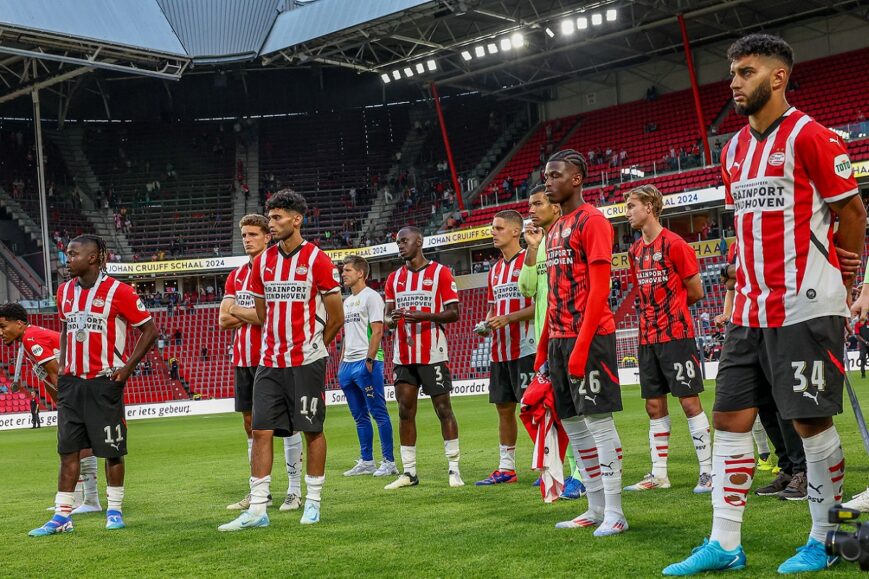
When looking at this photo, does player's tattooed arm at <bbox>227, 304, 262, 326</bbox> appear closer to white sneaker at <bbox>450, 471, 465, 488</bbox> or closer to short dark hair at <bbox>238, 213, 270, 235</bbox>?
short dark hair at <bbox>238, 213, 270, 235</bbox>

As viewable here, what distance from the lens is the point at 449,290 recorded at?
8695 mm

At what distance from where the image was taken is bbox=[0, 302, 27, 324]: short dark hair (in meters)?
7.85

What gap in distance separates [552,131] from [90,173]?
21.7 meters

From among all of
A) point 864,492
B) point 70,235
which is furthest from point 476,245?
point 864,492

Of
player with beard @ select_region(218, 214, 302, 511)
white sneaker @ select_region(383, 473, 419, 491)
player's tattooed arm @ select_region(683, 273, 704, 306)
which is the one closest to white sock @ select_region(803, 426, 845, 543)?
player's tattooed arm @ select_region(683, 273, 704, 306)

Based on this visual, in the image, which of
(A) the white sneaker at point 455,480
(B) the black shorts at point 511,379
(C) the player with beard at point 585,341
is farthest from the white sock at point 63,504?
(C) the player with beard at point 585,341

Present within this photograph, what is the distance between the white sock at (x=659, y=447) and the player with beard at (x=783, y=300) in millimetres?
2872

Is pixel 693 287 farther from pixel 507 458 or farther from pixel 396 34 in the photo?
pixel 396 34

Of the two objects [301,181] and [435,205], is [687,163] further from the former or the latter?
[301,181]

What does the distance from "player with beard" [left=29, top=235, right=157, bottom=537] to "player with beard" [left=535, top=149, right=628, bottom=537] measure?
10.5 feet

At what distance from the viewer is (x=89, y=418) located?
6805 millimetres

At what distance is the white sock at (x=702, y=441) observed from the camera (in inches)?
273

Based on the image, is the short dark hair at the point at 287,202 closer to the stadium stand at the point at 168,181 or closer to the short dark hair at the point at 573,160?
the short dark hair at the point at 573,160

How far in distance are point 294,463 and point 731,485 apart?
13.0 feet
